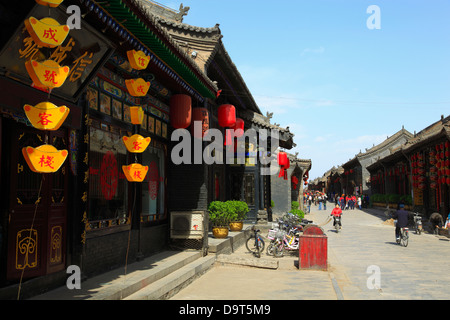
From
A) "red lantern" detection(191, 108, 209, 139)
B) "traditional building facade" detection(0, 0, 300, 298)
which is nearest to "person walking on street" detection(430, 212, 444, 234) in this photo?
"traditional building facade" detection(0, 0, 300, 298)

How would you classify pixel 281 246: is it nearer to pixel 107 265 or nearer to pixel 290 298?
pixel 290 298

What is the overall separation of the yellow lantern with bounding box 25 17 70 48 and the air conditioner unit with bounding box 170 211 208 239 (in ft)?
22.3

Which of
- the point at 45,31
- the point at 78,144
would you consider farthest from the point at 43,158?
the point at 78,144

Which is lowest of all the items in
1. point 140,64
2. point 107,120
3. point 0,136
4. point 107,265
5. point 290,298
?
point 290,298

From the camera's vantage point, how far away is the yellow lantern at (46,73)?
416 cm

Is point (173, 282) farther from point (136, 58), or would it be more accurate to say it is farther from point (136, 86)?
point (136, 58)

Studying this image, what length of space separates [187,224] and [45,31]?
697 cm

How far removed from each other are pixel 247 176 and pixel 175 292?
12295mm

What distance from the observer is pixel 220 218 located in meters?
12.5

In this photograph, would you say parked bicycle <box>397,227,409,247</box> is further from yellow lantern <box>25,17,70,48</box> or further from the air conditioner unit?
yellow lantern <box>25,17,70,48</box>

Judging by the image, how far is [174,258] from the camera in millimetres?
9125

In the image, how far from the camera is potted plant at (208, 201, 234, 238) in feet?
40.7

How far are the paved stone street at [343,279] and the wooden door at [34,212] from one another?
7.65 ft
